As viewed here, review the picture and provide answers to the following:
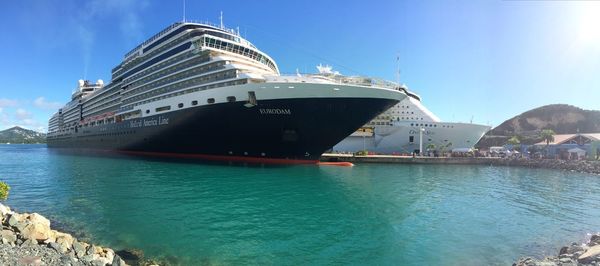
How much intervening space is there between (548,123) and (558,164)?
9665cm

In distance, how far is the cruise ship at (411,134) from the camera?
57.2 m

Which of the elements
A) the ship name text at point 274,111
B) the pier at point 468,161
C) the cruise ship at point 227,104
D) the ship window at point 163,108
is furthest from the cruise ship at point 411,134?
the ship name text at point 274,111


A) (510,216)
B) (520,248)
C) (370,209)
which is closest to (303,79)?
(370,209)

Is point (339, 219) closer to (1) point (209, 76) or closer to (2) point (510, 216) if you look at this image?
(2) point (510, 216)

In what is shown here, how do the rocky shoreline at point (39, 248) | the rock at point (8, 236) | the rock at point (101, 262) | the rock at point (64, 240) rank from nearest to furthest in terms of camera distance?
1. the rocky shoreline at point (39, 248)
2. the rock at point (101, 262)
3. the rock at point (8, 236)
4. the rock at point (64, 240)

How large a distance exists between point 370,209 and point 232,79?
2084cm

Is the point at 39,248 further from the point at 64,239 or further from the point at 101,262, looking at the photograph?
the point at 101,262

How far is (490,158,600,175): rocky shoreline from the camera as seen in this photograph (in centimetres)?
4209

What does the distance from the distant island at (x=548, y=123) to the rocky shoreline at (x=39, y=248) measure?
4663 inches

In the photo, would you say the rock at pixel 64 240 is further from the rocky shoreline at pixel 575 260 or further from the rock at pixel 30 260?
the rocky shoreline at pixel 575 260

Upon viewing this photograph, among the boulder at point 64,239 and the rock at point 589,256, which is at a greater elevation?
the boulder at point 64,239

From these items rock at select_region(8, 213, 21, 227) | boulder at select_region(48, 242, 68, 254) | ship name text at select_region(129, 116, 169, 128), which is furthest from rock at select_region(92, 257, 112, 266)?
ship name text at select_region(129, 116, 169, 128)

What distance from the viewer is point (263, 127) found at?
29.7 metres

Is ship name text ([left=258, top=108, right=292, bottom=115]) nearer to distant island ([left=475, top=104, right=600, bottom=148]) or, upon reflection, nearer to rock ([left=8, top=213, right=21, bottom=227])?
rock ([left=8, top=213, right=21, bottom=227])
